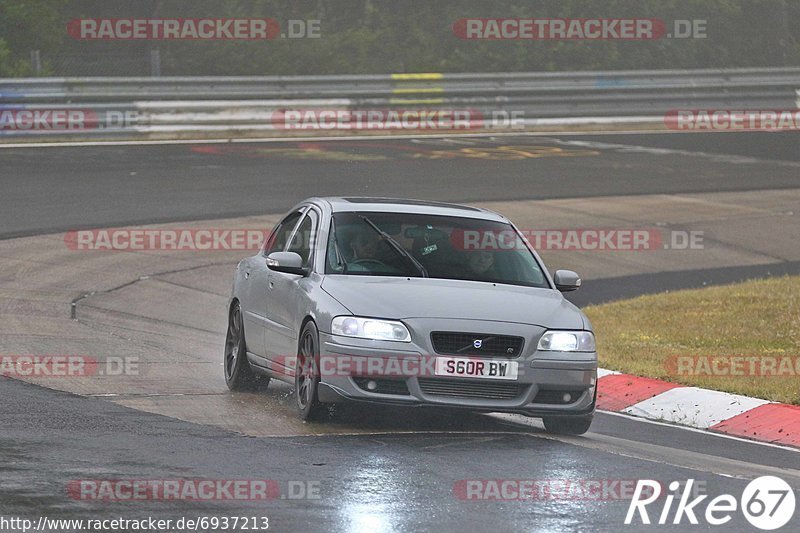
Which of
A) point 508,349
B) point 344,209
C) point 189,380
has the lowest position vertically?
point 189,380

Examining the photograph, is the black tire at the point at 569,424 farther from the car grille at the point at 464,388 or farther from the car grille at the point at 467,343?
the car grille at the point at 467,343

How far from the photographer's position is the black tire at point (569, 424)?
360 inches

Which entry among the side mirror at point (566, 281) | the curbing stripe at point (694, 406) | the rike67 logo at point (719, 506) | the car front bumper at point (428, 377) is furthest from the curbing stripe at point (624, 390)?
the rike67 logo at point (719, 506)

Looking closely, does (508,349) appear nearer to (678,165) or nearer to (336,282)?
(336,282)

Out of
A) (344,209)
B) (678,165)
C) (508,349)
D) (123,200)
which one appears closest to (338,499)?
(508,349)

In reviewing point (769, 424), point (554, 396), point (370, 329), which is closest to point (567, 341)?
point (554, 396)

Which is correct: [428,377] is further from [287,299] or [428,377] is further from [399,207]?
[399,207]

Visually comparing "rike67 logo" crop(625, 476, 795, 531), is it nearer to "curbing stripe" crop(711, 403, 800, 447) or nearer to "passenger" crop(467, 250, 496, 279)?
"curbing stripe" crop(711, 403, 800, 447)

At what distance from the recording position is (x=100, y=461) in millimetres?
7418

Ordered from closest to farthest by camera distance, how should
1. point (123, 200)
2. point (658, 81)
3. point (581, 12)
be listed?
point (123, 200) < point (658, 81) < point (581, 12)

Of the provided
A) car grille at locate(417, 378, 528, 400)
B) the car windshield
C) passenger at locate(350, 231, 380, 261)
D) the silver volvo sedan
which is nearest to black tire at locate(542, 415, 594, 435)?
the silver volvo sedan

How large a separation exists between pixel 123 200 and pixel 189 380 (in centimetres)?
879

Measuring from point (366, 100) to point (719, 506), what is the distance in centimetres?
2187

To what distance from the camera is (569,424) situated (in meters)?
9.20
